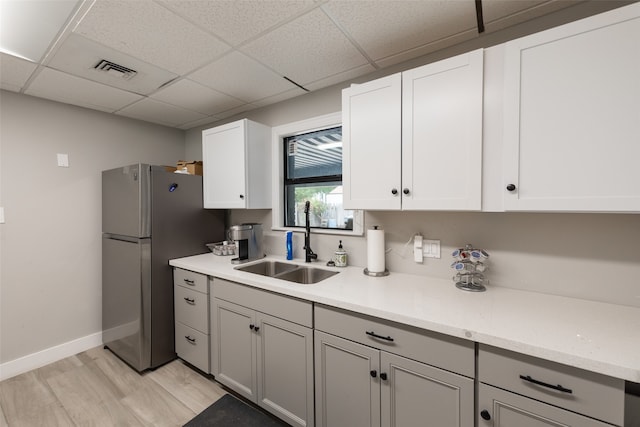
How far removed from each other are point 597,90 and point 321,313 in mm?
1537

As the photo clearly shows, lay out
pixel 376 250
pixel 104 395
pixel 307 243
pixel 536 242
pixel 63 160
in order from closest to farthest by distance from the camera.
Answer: pixel 536 242 → pixel 376 250 → pixel 104 395 → pixel 307 243 → pixel 63 160

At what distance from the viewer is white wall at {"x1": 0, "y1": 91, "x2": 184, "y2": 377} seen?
7.23 ft

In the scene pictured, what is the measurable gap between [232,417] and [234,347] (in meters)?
0.42

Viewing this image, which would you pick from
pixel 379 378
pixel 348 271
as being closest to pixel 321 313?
pixel 379 378

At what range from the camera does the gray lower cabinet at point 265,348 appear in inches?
59.7

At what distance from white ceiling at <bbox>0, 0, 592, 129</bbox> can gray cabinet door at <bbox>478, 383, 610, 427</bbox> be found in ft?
5.68

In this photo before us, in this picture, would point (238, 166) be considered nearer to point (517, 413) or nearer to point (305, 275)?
point (305, 275)

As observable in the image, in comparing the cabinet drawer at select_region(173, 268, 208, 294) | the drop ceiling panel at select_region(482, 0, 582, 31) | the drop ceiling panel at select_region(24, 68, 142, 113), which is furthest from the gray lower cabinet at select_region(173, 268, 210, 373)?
the drop ceiling panel at select_region(482, 0, 582, 31)

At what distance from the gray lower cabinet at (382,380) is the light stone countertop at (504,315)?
0.09 m

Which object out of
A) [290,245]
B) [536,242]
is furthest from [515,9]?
[290,245]

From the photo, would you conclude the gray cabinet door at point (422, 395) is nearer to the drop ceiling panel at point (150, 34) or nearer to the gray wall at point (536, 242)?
the gray wall at point (536, 242)

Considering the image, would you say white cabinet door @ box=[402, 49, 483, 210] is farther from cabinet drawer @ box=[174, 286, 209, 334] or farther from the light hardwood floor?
the light hardwood floor

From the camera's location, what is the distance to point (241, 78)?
6.67 ft

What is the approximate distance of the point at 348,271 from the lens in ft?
6.32
